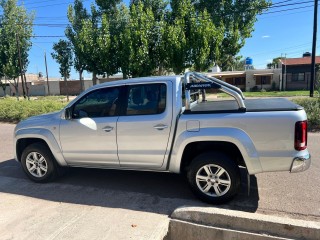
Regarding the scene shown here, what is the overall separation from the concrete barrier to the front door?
1468mm

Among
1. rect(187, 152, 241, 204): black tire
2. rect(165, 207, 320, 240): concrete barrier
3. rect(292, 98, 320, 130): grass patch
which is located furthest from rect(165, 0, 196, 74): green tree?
rect(165, 207, 320, 240): concrete barrier

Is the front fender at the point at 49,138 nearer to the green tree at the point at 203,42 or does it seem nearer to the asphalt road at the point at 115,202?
the asphalt road at the point at 115,202

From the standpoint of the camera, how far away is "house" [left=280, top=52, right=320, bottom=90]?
1513 inches

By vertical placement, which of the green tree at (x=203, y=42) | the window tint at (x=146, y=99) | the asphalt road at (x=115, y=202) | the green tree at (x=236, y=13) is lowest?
the asphalt road at (x=115, y=202)

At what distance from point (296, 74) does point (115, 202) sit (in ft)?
135

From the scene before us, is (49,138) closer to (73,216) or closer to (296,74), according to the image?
(73,216)

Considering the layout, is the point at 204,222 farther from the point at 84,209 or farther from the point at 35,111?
the point at 35,111

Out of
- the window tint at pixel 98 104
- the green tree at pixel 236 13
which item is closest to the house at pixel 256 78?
the green tree at pixel 236 13

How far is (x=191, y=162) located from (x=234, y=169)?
0.59 metres

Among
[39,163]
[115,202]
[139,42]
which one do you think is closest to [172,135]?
[115,202]

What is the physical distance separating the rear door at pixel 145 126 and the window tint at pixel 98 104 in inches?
8.8

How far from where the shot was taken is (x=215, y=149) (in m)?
3.93

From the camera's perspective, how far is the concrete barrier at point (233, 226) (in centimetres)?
300

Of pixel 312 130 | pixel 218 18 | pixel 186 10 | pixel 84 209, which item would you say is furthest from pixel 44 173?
pixel 218 18
